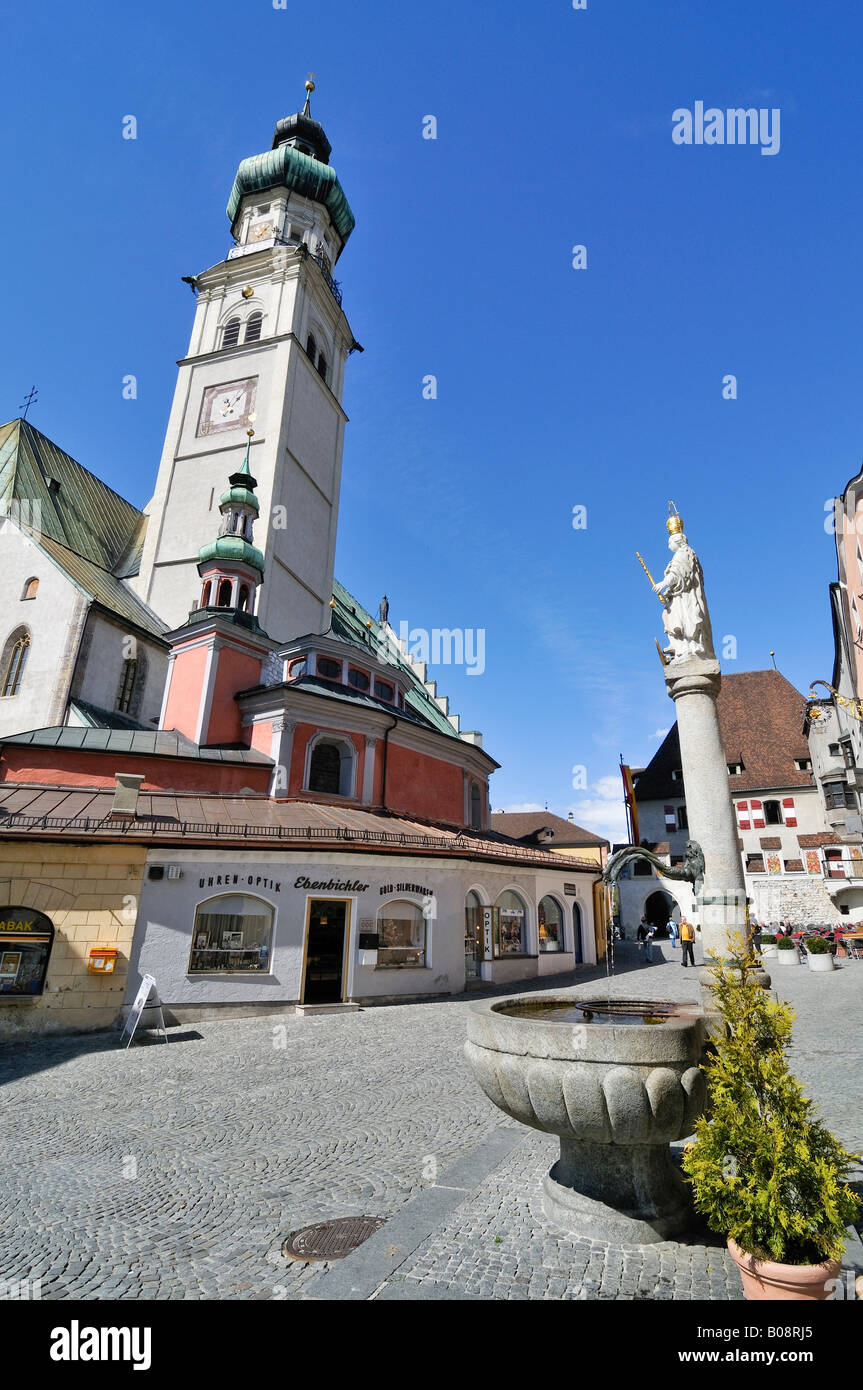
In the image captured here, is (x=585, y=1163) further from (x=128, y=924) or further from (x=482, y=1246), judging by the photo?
(x=128, y=924)

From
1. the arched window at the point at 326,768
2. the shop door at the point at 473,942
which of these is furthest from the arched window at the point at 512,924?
the arched window at the point at 326,768

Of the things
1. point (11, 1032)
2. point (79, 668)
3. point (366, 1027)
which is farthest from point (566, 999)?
point (79, 668)

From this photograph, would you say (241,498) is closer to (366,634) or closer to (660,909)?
(366,634)

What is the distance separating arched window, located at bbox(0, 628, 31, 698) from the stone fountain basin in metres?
25.6

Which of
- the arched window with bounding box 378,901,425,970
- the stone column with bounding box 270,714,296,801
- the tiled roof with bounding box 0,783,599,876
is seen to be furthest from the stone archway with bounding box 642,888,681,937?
the stone column with bounding box 270,714,296,801

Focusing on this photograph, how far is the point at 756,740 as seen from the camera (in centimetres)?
4188

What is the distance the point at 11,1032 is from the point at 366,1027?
6363 mm

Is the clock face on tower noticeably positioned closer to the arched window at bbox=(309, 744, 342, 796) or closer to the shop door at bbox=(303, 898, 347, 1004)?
the arched window at bbox=(309, 744, 342, 796)

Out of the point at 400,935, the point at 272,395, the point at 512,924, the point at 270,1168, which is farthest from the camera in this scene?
the point at 272,395

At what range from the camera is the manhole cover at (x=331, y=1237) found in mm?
4059

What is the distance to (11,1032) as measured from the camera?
39.3 feet

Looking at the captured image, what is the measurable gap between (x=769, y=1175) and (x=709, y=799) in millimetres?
5333

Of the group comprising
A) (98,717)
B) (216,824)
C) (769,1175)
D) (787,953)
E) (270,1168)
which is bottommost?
(270,1168)

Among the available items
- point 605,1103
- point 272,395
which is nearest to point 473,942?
point 605,1103
